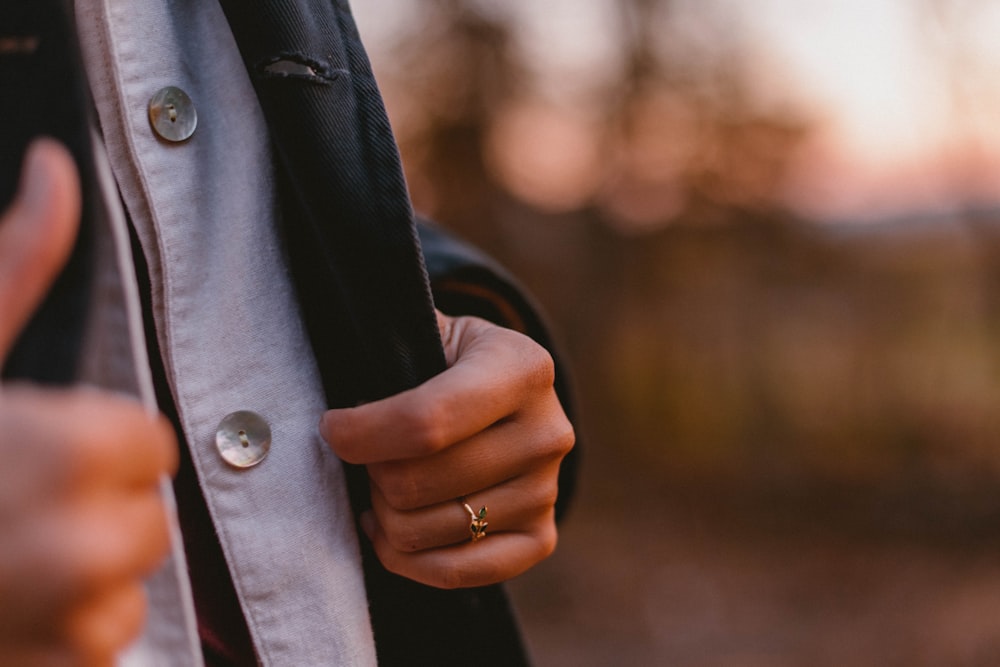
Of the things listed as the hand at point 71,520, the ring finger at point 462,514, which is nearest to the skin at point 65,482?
the hand at point 71,520

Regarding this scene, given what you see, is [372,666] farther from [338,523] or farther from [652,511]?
[652,511]

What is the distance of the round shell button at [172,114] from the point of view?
750 millimetres

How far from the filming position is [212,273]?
2.48ft

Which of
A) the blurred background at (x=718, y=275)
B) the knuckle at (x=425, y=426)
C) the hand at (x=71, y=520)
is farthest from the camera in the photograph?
the blurred background at (x=718, y=275)

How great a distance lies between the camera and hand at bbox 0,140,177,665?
41 cm

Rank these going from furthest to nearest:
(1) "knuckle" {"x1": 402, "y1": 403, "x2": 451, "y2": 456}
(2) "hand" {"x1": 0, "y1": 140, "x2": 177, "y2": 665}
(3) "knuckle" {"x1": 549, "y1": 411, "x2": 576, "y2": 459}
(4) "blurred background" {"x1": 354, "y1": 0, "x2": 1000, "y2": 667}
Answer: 1. (4) "blurred background" {"x1": 354, "y1": 0, "x2": 1000, "y2": 667}
2. (3) "knuckle" {"x1": 549, "y1": 411, "x2": 576, "y2": 459}
3. (1) "knuckle" {"x1": 402, "y1": 403, "x2": 451, "y2": 456}
4. (2) "hand" {"x1": 0, "y1": 140, "x2": 177, "y2": 665}

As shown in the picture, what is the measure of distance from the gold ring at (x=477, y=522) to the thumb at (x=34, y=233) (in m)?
0.45

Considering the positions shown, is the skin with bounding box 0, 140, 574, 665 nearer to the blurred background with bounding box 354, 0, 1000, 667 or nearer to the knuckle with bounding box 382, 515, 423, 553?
the knuckle with bounding box 382, 515, 423, 553

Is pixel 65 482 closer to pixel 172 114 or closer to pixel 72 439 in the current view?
pixel 72 439

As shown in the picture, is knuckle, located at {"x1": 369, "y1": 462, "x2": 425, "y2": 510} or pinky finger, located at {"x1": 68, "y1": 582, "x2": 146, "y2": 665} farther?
knuckle, located at {"x1": 369, "y1": 462, "x2": 425, "y2": 510}

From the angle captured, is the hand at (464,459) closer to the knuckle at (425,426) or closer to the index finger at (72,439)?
the knuckle at (425,426)

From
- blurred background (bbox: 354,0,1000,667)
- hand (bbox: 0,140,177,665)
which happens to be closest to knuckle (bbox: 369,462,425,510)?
hand (bbox: 0,140,177,665)

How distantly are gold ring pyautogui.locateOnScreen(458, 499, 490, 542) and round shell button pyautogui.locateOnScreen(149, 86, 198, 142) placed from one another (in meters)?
0.47

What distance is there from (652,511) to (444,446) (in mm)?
5282
